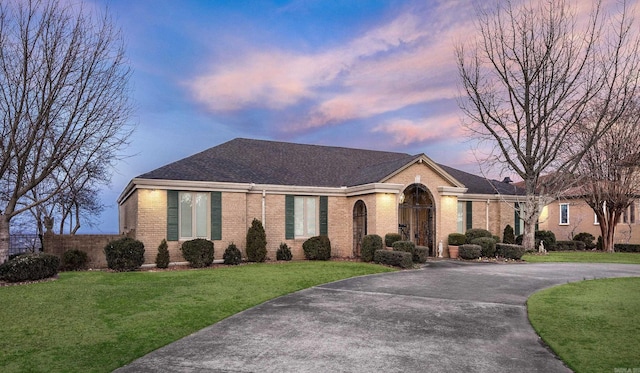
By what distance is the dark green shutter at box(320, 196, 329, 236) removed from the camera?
864 inches

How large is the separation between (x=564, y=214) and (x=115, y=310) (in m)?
38.0

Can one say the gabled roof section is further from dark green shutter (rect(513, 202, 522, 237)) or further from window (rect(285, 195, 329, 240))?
window (rect(285, 195, 329, 240))

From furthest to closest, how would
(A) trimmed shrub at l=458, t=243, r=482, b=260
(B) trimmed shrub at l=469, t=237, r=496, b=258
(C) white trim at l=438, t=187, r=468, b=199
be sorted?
(C) white trim at l=438, t=187, r=468, b=199 → (B) trimmed shrub at l=469, t=237, r=496, b=258 → (A) trimmed shrub at l=458, t=243, r=482, b=260

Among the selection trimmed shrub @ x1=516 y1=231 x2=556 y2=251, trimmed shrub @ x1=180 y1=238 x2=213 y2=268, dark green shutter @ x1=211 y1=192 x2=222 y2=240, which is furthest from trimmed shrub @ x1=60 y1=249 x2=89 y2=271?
trimmed shrub @ x1=516 y1=231 x2=556 y2=251

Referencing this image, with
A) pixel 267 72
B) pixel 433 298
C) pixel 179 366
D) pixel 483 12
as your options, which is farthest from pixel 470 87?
pixel 179 366

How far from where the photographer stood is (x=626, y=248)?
2997 cm

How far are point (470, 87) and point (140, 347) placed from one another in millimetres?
26931

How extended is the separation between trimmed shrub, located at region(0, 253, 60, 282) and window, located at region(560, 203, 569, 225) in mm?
38106

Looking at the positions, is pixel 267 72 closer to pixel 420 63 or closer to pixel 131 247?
pixel 420 63

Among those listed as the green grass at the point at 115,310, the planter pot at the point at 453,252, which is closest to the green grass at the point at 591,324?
the green grass at the point at 115,310

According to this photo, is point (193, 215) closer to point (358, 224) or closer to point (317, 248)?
point (317, 248)

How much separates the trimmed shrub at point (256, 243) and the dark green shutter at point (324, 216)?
3738 millimetres

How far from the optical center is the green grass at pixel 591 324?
606 centimetres

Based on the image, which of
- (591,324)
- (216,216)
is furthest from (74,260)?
(591,324)
